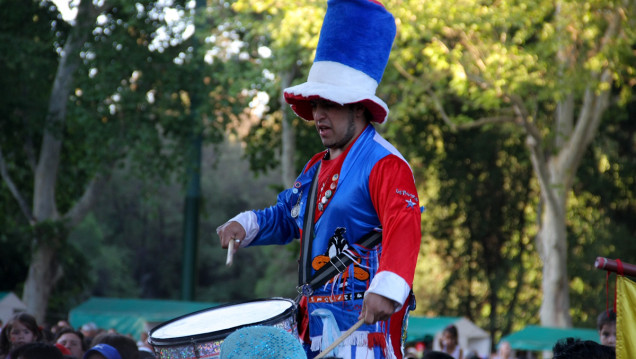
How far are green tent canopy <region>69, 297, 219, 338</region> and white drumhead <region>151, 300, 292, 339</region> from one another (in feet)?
40.6

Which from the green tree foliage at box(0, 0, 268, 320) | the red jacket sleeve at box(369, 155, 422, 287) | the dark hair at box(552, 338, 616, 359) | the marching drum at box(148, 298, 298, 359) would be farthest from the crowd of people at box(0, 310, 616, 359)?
the green tree foliage at box(0, 0, 268, 320)

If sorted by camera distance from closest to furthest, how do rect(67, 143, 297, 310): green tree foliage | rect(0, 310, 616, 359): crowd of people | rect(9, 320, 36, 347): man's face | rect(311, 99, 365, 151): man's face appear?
rect(0, 310, 616, 359): crowd of people, rect(311, 99, 365, 151): man's face, rect(9, 320, 36, 347): man's face, rect(67, 143, 297, 310): green tree foliage

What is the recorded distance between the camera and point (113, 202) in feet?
143

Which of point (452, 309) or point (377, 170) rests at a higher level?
point (377, 170)

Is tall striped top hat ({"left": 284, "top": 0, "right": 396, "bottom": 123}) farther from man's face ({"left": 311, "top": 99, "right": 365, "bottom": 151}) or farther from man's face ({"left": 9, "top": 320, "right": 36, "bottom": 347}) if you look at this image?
man's face ({"left": 9, "top": 320, "right": 36, "bottom": 347})

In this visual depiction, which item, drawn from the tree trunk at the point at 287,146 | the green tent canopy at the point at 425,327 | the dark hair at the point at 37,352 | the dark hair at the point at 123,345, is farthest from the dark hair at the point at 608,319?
the green tent canopy at the point at 425,327

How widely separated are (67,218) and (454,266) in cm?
1305

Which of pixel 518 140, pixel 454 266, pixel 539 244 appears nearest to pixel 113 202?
pixel 454 266

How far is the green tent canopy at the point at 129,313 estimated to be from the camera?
16.4 metres

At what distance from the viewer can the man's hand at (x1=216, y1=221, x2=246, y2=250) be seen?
3621mm

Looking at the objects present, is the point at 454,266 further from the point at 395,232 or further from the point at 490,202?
the point at 395,232

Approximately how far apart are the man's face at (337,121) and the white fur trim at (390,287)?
2.32 feet

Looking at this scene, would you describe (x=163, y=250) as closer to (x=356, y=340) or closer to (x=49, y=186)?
(x=49, y=186)

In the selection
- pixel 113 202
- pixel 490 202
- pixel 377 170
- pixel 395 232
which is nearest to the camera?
pixel 395 232
